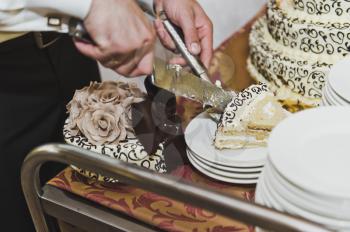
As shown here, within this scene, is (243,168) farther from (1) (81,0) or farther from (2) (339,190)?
(1) (81,0)

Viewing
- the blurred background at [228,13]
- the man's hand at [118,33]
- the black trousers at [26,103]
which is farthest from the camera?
the blurred background at [228,13]

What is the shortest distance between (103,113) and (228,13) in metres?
1.65

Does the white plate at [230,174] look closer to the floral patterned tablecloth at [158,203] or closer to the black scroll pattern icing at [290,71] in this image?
the floral patterned tablecloth at [158,203]

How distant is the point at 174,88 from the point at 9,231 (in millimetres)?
581

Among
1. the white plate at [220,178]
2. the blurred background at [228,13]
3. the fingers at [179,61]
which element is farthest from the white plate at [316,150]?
the blurred background at [228,13]

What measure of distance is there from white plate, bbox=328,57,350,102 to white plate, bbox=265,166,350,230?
1.00 feet

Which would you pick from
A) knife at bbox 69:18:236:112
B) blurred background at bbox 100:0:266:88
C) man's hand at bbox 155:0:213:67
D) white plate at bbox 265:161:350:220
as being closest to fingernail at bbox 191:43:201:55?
man's hand at bbox 155:0:213:67

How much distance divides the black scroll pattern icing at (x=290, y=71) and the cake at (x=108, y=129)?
1.32 feet

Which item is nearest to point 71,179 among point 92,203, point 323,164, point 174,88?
point 92,203

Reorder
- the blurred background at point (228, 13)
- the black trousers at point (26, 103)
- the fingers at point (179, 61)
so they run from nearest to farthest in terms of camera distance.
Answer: the fingers at point (179, 61) < the black trousers at point (26, 103) < the blurred background at point (228, 13)

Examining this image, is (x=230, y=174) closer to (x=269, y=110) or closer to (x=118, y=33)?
(x=269, y=110)

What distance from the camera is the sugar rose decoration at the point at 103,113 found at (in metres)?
0.99

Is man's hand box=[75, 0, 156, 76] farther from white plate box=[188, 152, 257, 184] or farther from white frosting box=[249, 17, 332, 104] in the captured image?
white frosting box=[249, 17, 332, 104]

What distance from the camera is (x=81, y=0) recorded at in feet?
2.84
